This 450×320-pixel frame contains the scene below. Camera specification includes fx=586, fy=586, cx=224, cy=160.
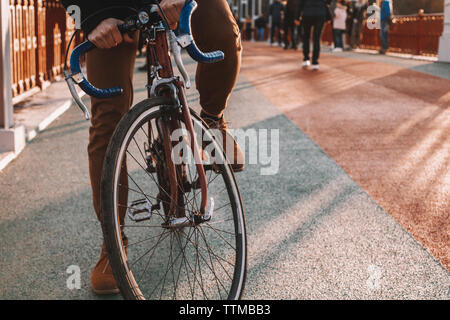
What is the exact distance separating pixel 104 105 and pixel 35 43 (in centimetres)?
592

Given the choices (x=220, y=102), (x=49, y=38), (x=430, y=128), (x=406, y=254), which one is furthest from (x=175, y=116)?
(x=49, y=38)

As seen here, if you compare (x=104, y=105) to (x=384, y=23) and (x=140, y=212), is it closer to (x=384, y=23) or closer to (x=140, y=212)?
(x=140, y=212)

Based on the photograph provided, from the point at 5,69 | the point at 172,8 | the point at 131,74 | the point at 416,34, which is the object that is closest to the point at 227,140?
the point at 131,74

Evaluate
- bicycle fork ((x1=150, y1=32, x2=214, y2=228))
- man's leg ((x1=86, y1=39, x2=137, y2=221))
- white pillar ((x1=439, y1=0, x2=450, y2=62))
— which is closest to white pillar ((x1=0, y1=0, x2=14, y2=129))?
man's leg ((x1=86, y1=39, x2=137, y2=221))

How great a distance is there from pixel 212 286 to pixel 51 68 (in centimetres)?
731

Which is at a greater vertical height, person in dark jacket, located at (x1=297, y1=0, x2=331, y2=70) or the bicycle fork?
person in dark jacket, located at (x1=297, y1=0, x2=331, y2=70)

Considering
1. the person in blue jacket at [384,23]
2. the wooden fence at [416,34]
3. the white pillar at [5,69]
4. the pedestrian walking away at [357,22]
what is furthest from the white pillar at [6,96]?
the pedestrian walking away at [357,22]

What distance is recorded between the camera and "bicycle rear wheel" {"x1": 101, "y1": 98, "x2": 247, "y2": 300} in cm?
179

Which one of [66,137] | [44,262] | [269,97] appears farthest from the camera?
[269,97]

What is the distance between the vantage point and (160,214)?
6.69 feet

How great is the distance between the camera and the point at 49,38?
8.77 m

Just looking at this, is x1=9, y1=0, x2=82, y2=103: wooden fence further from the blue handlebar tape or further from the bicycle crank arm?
the bicycle crank arm

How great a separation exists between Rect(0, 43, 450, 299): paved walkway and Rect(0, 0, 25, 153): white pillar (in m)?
0.14

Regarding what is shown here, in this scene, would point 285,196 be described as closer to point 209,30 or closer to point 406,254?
point 406,254
